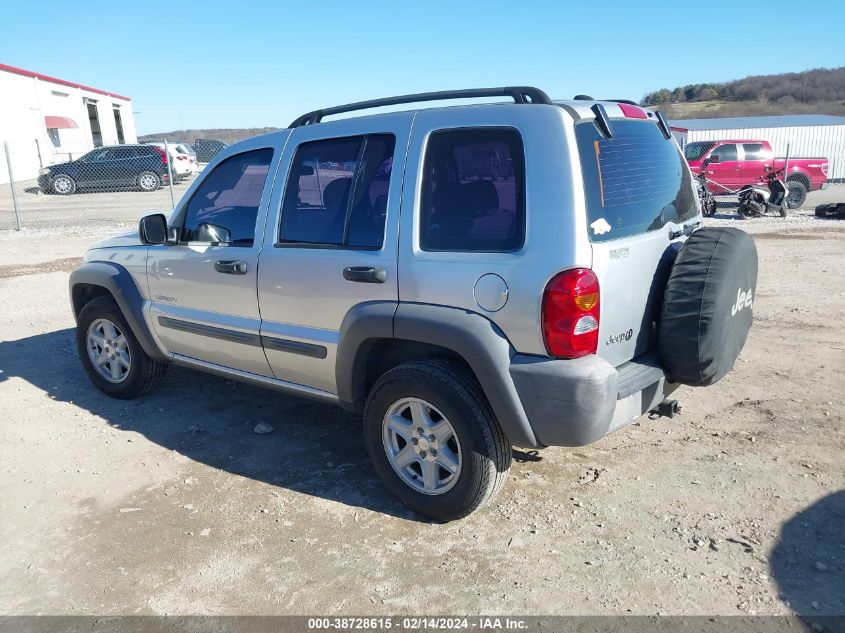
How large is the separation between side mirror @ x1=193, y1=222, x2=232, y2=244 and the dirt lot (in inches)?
51.7

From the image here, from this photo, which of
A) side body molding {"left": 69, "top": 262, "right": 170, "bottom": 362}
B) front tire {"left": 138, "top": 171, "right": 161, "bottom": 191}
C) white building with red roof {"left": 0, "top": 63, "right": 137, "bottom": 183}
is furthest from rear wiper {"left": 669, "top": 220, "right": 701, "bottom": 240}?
white building with red roof {"left": 0, "top": 63, "right": 137, "bottom": 183}

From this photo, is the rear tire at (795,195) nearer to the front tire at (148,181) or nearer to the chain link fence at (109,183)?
the chain link fence at (109,183)

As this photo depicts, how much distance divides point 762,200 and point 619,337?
1462 centimetres

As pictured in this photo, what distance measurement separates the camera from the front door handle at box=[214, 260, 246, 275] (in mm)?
3908

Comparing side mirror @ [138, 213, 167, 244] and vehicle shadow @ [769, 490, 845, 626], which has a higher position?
side mirror @ [138, 213, 167, 244]

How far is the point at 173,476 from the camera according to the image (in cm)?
390

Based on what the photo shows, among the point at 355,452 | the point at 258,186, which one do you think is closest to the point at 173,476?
the point at 355,452

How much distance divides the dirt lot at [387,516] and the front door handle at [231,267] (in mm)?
1142

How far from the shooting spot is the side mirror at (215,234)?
13.5 ft

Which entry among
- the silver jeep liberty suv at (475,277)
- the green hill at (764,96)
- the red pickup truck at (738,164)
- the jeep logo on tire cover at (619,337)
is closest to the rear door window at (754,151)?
the red pickup truck at (738,164)

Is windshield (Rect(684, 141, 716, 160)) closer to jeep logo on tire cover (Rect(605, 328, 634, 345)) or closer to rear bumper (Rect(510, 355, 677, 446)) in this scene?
jeep logo on tire cover (Rect(605, 328, 634, 345))

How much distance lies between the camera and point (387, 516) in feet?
11.2

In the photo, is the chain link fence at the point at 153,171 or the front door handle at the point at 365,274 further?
the chain link fence at the point at 153,171

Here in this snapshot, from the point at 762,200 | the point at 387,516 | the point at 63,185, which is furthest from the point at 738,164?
the point at 63,185
